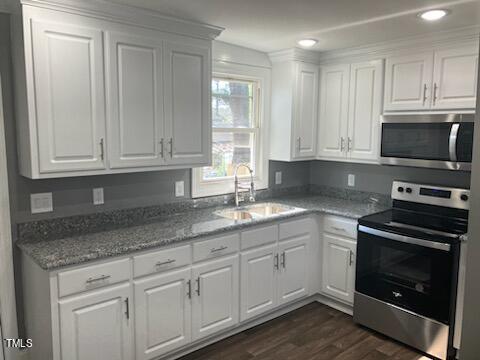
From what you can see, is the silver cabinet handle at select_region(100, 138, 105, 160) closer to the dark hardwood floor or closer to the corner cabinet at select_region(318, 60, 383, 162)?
the dark hardwood floor

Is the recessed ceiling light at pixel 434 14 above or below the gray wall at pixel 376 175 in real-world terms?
above

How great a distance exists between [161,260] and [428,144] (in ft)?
6.86

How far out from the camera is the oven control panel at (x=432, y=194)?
301cm

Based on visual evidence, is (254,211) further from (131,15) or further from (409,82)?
(131,15)

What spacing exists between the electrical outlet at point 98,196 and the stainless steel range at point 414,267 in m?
1.94

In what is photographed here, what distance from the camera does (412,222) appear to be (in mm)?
3031

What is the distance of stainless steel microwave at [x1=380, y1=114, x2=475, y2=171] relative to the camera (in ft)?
9.16

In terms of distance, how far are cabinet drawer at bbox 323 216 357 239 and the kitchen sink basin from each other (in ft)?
1.09

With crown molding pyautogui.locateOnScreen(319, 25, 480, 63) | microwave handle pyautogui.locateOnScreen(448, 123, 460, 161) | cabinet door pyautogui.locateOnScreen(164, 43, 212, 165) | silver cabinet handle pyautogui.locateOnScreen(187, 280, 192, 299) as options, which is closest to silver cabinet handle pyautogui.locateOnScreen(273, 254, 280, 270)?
silver cabinet handle pyautogui.locateOnScreen(187, 280, 192, 299)

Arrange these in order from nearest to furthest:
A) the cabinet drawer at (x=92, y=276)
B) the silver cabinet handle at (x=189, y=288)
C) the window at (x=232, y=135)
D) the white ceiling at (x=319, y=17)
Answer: the cabinet drawer at (x=92, y=276) < the white ceiling at (x=319, y=17) < the silver cabinet handle at (x=189, y=288) < the window at (x=232, y=135)

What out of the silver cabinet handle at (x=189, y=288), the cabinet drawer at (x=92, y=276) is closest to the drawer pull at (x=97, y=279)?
the cabinet drawer at (x=92, y=276)

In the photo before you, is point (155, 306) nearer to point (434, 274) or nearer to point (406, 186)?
point (434, 274)

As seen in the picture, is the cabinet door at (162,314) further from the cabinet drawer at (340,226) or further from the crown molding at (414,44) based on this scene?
the crown molding at (414,44)

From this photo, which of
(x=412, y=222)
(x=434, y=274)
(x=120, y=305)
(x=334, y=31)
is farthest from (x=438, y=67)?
(x=120, y=305)
